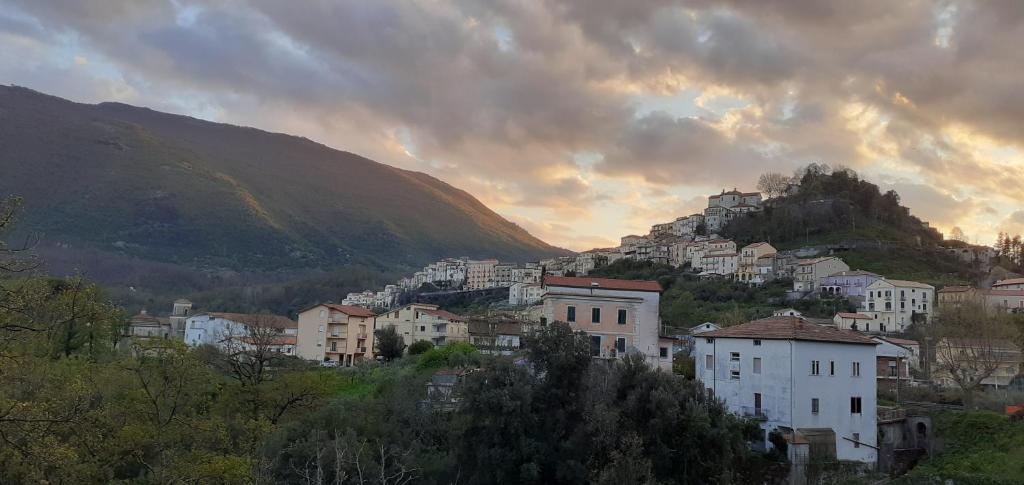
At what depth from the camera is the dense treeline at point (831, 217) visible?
131 metres

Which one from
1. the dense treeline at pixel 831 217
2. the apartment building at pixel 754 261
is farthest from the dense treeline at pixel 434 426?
the dense treeline at pixel 831 217

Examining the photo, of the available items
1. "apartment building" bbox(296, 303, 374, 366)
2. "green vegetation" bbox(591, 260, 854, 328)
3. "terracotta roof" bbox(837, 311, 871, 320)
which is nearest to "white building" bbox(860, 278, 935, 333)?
"terracotta roof" bbox(837, 311, 871, 320)

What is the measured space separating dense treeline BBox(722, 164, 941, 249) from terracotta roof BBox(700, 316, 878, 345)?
99.2 metres

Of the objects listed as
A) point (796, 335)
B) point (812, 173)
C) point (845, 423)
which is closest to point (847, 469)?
point (845, 423)

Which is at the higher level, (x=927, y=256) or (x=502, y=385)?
(x=927, y=256)

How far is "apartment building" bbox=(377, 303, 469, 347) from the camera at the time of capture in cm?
7775

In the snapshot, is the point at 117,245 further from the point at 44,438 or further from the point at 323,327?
the point at 44,438

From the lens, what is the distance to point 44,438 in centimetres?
1184

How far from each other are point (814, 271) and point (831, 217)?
30.6 m

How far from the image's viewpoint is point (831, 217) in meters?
134

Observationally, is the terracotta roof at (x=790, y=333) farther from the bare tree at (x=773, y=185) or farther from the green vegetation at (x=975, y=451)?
the bare tree at (x=773, y=185)

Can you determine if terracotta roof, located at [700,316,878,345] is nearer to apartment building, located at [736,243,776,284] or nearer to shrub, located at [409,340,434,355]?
shrub, located at [409,340,434,355]

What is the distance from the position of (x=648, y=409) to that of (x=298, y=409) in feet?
45.4

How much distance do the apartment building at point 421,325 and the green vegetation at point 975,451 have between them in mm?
50933
